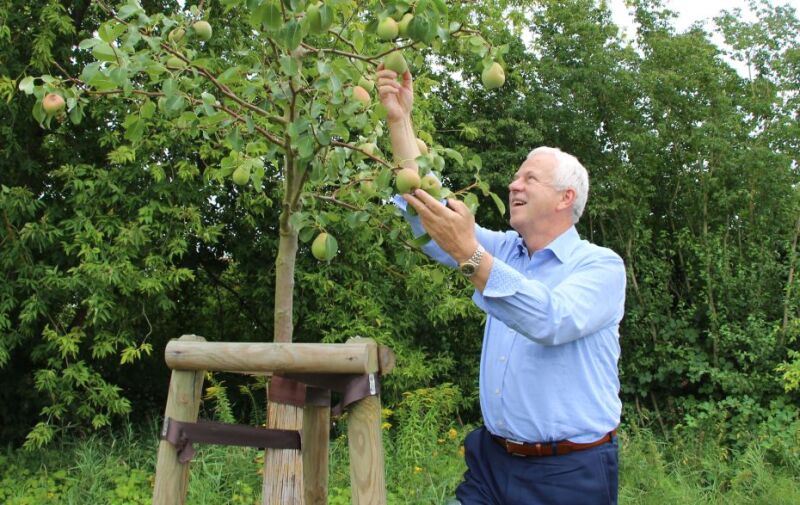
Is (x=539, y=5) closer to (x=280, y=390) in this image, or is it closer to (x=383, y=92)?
(x=383, y=92)

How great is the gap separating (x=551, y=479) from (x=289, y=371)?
765 mm

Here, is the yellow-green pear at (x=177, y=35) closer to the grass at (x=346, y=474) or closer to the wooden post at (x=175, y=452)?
the wooden post at (x=175, y=452)

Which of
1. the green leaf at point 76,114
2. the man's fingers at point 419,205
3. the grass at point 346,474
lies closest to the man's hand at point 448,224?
the man's fingers at point 419,205

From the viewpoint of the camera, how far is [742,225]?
303 inches

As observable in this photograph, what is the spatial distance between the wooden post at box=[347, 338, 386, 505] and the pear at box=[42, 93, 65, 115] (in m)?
0.96

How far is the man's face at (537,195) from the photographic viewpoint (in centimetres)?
227

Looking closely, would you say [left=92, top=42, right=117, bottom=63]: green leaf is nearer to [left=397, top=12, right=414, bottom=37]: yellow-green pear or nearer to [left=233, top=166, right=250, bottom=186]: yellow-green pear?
[left=233, top=166, right=250, bottom=186]: yellow-green pear

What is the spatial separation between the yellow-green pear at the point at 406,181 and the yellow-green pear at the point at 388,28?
0.32m

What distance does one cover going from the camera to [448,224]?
1.89 metres

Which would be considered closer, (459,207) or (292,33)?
(292,33)

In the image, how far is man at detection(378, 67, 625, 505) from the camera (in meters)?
1.89

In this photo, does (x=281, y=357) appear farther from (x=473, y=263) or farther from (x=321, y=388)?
(x=473, y=263)

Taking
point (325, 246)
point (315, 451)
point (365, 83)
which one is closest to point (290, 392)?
point (315, 451)

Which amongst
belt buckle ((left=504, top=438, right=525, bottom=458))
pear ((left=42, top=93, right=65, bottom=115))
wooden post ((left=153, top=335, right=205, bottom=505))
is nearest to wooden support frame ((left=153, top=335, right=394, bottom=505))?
wooden post ((left=153, top=335, right=205, bottom=505))
